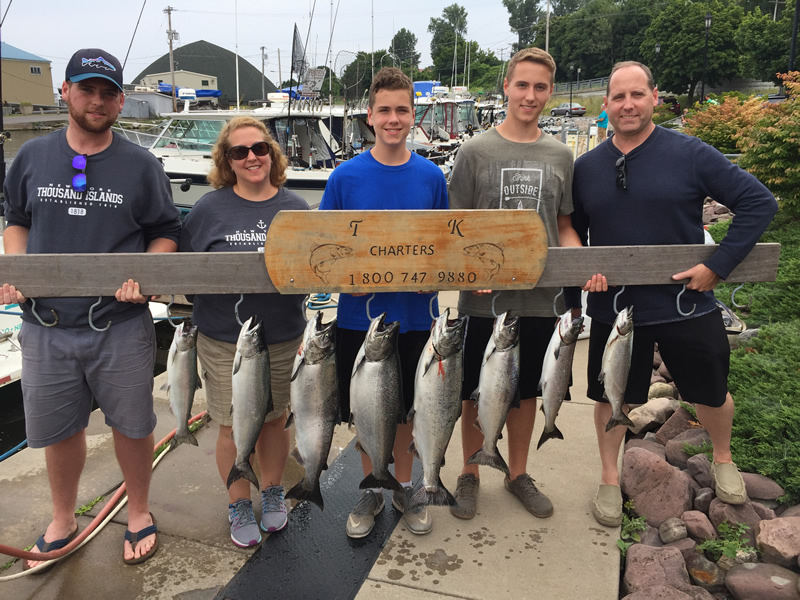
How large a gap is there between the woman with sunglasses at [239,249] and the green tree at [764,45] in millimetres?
54502

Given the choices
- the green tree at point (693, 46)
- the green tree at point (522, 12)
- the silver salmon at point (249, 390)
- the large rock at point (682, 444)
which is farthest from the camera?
the green tree at point (522, 12)

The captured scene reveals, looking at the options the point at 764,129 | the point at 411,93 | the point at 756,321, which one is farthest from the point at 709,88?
the point at 411,93

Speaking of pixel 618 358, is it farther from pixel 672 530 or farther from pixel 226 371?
pixel 226 371

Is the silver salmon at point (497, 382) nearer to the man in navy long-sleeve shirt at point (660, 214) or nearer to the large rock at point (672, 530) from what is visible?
the man in navy long-sleeve shirt at point (660, 214)

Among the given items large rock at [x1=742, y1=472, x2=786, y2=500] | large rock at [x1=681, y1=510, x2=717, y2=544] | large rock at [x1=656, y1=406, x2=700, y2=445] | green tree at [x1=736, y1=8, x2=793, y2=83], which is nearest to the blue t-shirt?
large rock at [x1=681, y1=510, x2=717, y2=544]

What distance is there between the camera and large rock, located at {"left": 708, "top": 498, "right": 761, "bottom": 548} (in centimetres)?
323

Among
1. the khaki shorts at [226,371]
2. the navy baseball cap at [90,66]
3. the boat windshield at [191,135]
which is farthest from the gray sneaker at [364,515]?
the boat windshield at [191,135]

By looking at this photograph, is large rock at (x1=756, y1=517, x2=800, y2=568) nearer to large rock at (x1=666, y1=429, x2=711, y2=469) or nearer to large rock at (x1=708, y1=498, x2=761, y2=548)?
large rock at (x1=708, y1=498, x2=761, y2=548)

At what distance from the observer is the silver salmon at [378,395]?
2.64 metres

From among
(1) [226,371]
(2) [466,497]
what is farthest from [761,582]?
(1) [226,371]

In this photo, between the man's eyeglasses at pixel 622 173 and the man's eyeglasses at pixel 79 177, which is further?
the man's eyeglasses at pixel 622 173

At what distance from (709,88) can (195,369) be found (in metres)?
72.7

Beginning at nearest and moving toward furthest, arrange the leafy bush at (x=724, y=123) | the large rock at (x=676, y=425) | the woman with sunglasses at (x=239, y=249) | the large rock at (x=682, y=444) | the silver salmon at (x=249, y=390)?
1. the silver salmon at (x=249, y=390)
2. the woman with sunglasses at (x=239, y=249)
3. the large rock at (x=682, y=444)
4. the large rock at (x=676, y=425)
5. the leafy bush at (x=724, y=123)

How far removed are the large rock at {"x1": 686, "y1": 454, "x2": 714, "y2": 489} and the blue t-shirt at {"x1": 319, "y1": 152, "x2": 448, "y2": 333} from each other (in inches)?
81.4
